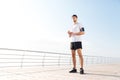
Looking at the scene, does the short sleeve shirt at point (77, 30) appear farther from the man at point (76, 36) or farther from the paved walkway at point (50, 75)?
the paved walkway at point (50, 75)

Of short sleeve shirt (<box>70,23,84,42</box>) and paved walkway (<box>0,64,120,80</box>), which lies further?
short sleeve shirt (<box>70,23,84,42</box>)

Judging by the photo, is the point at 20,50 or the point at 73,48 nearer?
the point at 73,48

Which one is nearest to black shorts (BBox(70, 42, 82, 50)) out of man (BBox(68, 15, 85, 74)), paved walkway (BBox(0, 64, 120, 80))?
man (BBox(68, 15, 85, 74))

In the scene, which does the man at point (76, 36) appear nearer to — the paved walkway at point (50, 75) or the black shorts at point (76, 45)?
the black shorts at point (76, 45)

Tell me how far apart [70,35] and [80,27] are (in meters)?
0.28

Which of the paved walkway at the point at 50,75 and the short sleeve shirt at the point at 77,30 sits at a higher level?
the short sleeve shirt at the point at 77,30

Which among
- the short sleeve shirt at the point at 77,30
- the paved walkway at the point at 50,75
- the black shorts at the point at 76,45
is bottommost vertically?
the paved walkway at the point at 50,75

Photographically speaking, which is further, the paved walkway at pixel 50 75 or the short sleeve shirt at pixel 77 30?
the short sleeve shirt at pixel 77 30

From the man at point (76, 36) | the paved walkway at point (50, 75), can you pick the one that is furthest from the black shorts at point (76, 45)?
the paved walkway at point (50, 75)

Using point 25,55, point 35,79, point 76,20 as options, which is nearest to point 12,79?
point 35,79

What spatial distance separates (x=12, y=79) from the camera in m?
2.52

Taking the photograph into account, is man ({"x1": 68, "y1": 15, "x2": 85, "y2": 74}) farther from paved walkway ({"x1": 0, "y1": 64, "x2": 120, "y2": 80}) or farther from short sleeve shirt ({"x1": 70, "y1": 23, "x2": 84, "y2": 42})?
paved walkway ({"x1": 0, "y1": 64, "x2": 120, "y2": 80})

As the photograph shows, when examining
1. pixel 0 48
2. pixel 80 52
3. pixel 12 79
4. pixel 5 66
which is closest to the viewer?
pixel 12 79

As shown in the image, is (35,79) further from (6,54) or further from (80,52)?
(6,54)
